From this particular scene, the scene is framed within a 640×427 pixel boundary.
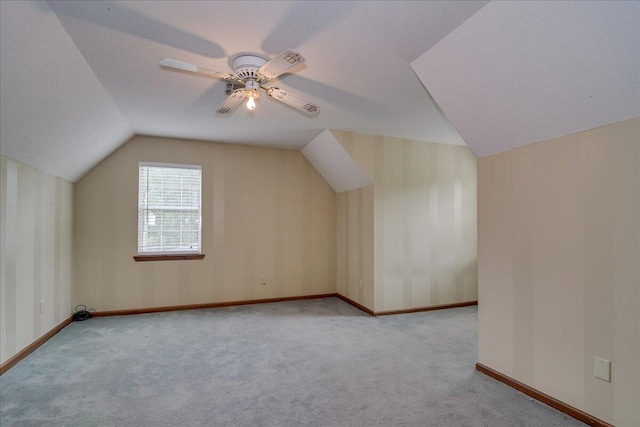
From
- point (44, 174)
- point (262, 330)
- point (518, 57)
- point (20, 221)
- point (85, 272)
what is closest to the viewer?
point (518, 57)

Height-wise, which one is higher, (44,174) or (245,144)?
(245,144)

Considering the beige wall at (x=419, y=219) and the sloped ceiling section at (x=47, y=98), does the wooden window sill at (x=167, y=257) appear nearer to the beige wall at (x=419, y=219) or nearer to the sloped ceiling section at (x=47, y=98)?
the sloped ceiling section at (x=47, y=98)

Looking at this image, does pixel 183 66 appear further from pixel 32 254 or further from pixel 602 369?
pixel 602 369

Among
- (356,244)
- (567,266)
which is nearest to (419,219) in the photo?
(356,244)

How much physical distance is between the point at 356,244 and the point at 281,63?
3.30m

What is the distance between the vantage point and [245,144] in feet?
16.2

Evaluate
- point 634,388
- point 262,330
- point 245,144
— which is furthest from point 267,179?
point 634,388

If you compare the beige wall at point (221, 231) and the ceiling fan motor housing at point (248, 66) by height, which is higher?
the ceiling fan motor housing at point (248, 66)

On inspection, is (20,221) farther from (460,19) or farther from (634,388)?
(634,388)

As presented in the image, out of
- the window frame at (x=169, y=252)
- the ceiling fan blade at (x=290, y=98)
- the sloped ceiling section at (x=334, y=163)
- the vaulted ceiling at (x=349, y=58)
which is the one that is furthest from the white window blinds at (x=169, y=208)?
the ceiling fan blade at (x=290, y=98)

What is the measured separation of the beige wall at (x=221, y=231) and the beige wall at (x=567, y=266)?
118 inches

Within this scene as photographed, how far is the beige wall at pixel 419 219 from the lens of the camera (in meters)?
4.38

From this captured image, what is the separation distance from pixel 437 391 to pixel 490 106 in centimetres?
210

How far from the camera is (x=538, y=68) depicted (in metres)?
1.87
